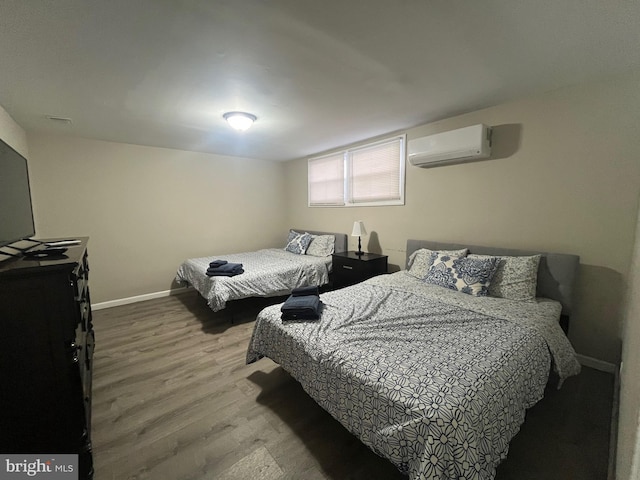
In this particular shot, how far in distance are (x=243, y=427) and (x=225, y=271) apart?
6.05 feet

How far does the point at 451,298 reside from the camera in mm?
2188

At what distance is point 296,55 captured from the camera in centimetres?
166

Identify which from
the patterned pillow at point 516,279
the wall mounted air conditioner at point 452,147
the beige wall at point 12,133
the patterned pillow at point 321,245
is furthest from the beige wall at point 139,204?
the patterned pillow at point 516,279

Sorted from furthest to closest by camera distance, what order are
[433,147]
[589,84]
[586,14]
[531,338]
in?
[433,147] → [589,84] → [531,338] → [586,14]

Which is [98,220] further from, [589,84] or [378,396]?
[589,84]

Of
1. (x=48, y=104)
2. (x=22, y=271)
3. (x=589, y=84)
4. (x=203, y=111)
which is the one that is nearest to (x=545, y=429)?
(x=589, y=84)

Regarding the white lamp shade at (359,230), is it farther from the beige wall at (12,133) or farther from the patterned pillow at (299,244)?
the beige wall at (12,133)

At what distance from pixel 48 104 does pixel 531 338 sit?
13.7 ft

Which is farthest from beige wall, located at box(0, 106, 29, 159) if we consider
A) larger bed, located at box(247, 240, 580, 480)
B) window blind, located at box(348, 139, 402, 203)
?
window blind, located at box(348, 139, 402, 203)

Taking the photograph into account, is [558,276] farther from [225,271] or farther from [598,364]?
[225,271]

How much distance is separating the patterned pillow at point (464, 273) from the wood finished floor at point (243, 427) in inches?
34.1

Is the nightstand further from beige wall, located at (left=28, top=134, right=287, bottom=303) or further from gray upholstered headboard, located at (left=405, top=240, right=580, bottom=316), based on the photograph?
beige wall, located at (left=28, top=134, right=287, bottom=303)

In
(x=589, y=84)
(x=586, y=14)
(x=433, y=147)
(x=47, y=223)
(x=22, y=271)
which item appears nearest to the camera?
(x=22, y=271)

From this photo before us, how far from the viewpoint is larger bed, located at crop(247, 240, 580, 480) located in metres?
1.03
